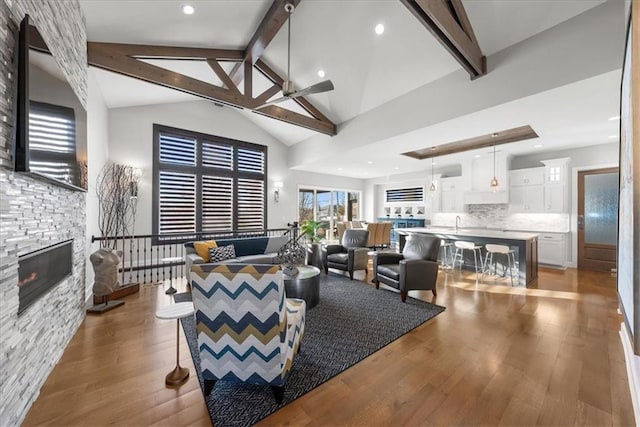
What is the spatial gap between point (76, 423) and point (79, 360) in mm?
927

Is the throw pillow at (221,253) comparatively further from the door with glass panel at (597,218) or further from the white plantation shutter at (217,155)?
the door with glass panel at (597,218)

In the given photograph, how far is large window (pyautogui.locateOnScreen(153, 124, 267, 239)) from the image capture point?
592 centimetres

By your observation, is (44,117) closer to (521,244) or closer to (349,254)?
(349,254)

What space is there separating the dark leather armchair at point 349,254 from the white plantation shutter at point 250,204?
9.05 feet

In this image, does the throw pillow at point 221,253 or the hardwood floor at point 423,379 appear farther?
the throw pillow at point 221,253

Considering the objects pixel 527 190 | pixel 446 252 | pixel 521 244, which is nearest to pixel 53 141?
pixel 521 244

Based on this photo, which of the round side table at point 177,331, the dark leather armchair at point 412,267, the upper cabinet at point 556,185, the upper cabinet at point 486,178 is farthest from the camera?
the upper cabinet at point 486,178

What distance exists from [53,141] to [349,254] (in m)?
4.26

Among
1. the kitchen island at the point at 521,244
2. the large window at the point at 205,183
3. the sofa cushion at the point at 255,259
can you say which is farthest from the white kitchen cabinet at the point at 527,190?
the large window at the point at 205,183

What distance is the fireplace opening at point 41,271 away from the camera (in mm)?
1762

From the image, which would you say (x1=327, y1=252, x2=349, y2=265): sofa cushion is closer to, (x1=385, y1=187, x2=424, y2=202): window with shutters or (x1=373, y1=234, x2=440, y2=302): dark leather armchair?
(x1=373, y1=234, x2=440, y2=302): dark leather armchair

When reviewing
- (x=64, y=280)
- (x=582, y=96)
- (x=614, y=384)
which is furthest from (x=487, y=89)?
(x=64, y=280)

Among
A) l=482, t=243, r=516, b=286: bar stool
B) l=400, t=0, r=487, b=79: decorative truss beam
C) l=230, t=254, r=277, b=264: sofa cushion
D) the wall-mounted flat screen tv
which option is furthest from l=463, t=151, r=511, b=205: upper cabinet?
the wall-mounted flat screen tv

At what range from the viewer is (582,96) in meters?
3.18
